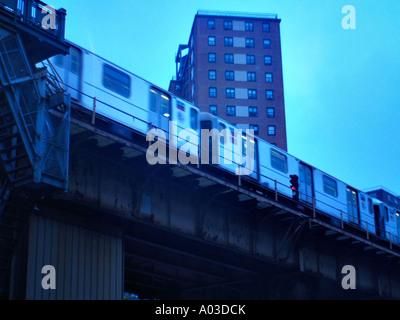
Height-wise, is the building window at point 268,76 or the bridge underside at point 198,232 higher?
the building window at point 268,76

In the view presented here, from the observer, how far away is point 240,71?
308ft

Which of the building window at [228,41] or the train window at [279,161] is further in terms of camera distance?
the building window at [228,41]

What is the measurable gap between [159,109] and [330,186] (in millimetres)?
15224

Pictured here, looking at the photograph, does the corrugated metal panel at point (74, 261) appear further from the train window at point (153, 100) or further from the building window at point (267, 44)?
the building window at point (267, 44)

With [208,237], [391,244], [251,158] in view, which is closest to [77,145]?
[208,237]

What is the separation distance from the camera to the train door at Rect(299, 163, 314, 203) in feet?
124

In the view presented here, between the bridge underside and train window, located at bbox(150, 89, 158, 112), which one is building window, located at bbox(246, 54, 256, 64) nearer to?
the bridge underside

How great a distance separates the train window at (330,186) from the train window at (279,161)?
412 cm

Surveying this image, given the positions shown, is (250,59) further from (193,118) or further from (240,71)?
(193,118)

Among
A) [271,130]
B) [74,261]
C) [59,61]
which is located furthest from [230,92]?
[74,261]

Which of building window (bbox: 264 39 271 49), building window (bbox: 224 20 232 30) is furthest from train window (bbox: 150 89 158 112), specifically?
building window (bbox: 264 39 271 49)

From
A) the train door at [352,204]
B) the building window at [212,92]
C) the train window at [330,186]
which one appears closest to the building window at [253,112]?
the building window at [212,92]

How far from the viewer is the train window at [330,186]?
40.2 metres

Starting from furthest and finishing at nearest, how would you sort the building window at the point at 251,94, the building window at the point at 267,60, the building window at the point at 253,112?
1. the building window at the point at 267,60
2. the building window at the point at 251,94
3. the building window at the point at 253,112
